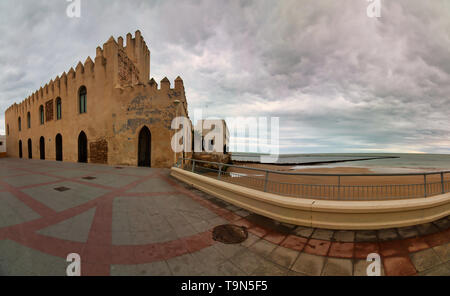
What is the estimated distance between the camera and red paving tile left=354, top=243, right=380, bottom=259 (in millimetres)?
3016

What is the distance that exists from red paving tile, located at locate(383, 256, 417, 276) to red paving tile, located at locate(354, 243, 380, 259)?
9.6 inches

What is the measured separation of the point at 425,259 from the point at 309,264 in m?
2.09

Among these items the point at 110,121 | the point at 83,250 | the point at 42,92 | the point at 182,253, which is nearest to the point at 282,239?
the point at 182,253

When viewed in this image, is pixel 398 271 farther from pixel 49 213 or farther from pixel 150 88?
pixel 150 88

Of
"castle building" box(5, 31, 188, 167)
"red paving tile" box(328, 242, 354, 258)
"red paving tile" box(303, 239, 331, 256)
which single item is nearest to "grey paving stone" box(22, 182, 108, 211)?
"red paving tile" box(303, 239, 331, 256)

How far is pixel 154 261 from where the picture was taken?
272 cm

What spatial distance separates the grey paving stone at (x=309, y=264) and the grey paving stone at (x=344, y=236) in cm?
91

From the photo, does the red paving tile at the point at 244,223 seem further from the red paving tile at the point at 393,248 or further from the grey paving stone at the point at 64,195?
the grey paving stone at the point at 64,195

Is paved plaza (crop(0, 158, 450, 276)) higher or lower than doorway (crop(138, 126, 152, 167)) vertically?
lower

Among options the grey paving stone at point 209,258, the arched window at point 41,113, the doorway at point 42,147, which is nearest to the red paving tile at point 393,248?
the grey paving stone at point 209,258

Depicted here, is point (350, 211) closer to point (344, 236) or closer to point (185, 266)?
point (344, 236)

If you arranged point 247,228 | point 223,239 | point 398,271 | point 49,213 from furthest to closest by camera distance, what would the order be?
1. point 49,213
2. point 247,228
3. point 223,239
4. point 398,271

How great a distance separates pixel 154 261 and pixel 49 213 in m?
3.71

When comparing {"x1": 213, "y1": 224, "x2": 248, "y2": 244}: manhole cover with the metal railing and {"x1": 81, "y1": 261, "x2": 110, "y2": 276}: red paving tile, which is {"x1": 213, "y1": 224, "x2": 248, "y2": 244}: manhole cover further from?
{"x1": 81, "y1": 261, "x2": 110, "y2": 276}: red paving tile
